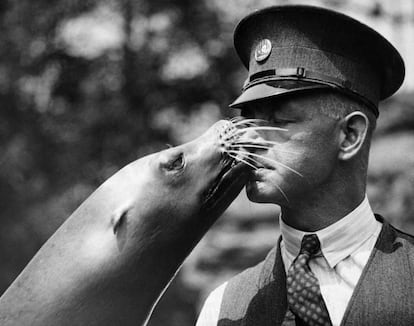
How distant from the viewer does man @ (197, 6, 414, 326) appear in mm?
2537

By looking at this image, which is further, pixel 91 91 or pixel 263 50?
pixel 91 91

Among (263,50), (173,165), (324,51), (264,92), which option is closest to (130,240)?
(173,165)

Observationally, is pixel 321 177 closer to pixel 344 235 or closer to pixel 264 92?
pixel 344 235

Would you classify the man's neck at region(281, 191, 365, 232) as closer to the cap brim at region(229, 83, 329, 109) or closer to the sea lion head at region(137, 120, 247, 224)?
the sea lion head at region(137, 120, 247, 224)

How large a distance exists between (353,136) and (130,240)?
97cm

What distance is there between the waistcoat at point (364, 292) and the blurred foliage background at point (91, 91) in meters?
7.24

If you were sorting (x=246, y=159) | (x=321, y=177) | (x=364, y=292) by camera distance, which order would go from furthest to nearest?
(x=246, y=159), (x=321, y=177), (x=364, y=292)

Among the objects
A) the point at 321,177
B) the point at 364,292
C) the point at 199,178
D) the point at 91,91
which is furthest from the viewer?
the point at 91,91

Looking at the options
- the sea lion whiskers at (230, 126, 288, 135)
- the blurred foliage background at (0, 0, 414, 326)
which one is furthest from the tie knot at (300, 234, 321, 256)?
the blurred foliage background at (0, 0, 414, 326)

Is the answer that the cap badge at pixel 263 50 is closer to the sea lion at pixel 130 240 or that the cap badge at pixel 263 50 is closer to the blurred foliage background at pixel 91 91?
the sea lion at pixel 130 240

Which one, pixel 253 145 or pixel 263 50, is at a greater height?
pixel 263 50

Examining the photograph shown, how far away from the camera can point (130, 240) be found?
2818 millimetres

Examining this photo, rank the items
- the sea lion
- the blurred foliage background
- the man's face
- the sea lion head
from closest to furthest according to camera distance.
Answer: the man's face → the sea lion → the sea lion head → the blurred foliage background

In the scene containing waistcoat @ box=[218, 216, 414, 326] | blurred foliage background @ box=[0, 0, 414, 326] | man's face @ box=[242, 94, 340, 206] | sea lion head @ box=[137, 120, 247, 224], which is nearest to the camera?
waistcoat @ box=[218, 216, 414, 326]
